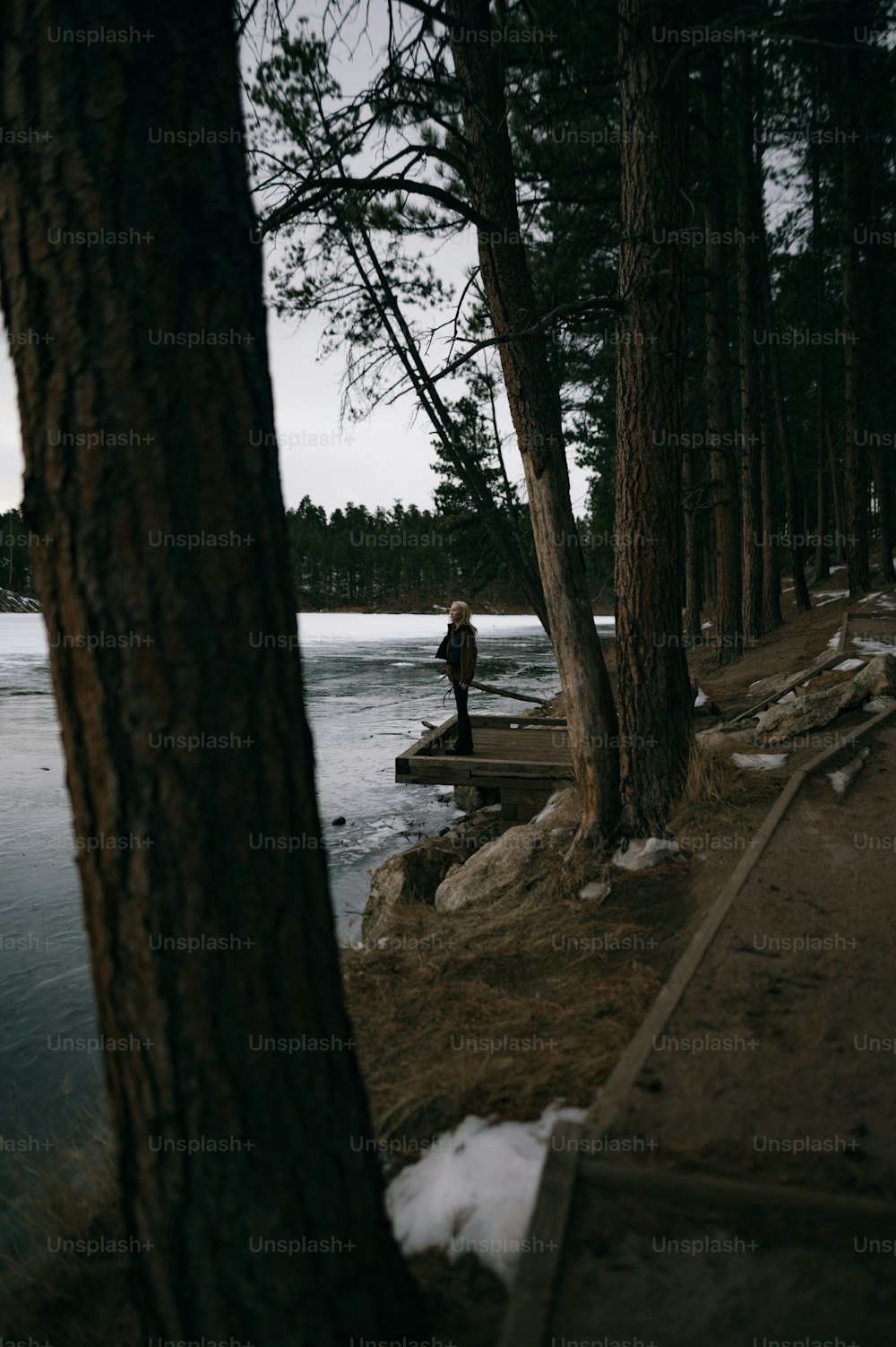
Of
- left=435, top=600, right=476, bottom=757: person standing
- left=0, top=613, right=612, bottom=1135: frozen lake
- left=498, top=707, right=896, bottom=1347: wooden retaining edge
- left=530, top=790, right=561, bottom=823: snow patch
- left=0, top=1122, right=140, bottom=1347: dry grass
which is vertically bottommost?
left=0, top=613, right=612, bottom=1135: frozen lake

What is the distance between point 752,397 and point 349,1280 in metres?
17.1

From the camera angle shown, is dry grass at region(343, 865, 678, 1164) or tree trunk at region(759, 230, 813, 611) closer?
dry grass at region(343, 865, 678, 1164)

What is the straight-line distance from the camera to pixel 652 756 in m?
6.43

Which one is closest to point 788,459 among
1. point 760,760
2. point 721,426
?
point 721,426

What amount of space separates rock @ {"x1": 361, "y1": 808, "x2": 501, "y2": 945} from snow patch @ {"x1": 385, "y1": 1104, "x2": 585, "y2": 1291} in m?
3.06

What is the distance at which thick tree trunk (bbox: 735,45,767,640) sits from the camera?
49.6 feet

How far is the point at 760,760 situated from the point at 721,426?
30.7 feet

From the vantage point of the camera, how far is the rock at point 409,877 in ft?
23.1

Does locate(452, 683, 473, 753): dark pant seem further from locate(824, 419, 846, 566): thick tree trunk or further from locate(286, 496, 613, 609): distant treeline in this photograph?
locate(286, 496, 613, 609): distant treeline

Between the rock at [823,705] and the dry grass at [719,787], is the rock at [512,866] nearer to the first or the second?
the dry grass at [719,787]

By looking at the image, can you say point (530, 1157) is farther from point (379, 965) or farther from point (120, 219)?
point (120, 219)

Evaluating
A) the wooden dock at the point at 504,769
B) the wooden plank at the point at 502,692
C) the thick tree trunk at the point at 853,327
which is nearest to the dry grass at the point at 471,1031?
the wooden dock at the point at 504,769

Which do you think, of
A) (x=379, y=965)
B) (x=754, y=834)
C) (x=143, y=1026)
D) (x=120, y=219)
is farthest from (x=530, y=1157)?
(x=754, y=834)

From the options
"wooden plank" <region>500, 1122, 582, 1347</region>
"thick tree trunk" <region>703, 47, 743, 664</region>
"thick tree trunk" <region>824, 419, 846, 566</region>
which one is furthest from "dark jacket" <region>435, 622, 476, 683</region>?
"thick tree trunk" <region>824, 419, 846, 566</region>
